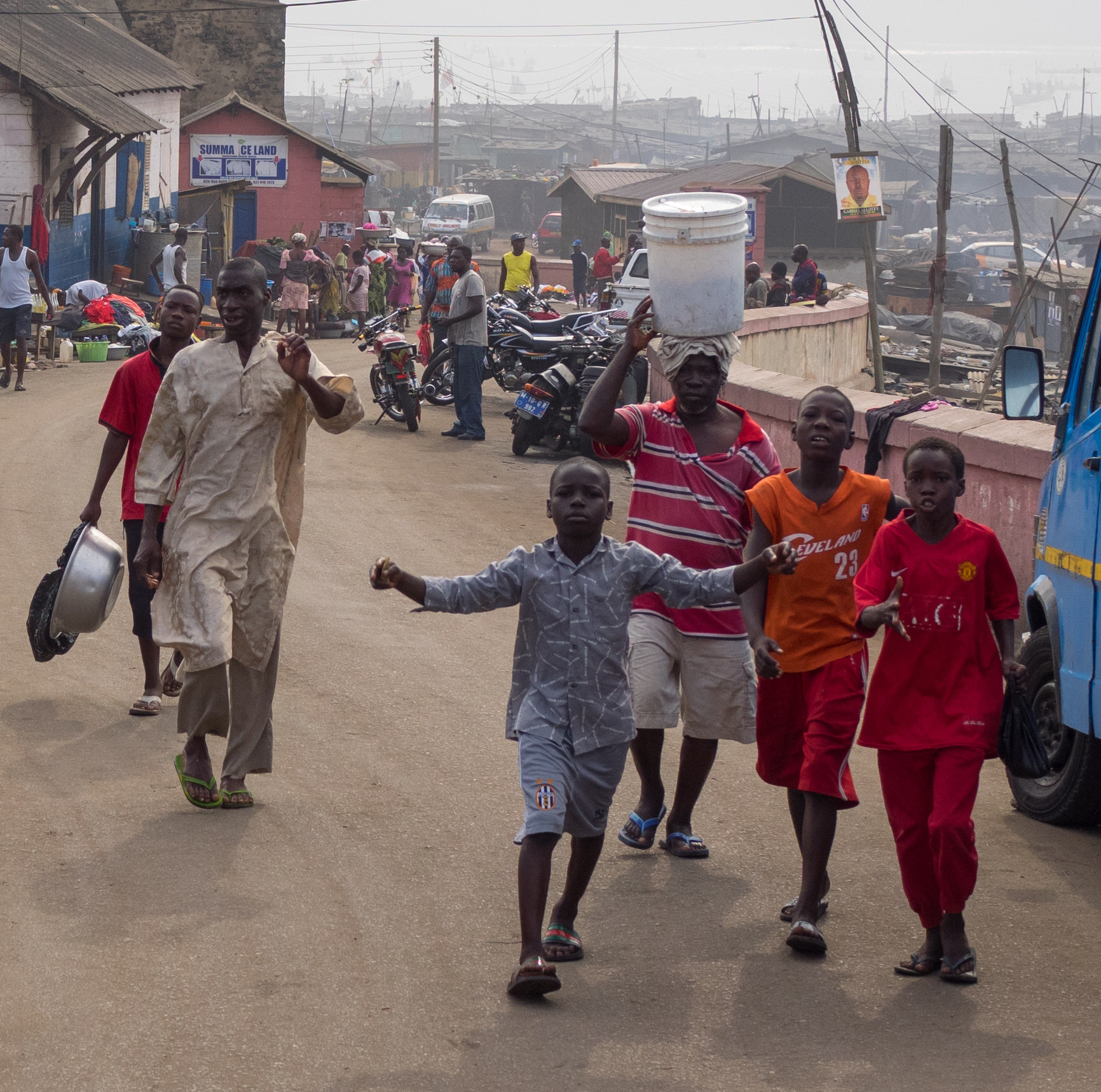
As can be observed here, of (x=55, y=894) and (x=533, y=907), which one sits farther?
(x=55, y=894)

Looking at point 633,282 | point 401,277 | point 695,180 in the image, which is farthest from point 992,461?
point 695,180

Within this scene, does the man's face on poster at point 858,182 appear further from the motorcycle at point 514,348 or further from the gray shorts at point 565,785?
the gray shorts at point 565,785

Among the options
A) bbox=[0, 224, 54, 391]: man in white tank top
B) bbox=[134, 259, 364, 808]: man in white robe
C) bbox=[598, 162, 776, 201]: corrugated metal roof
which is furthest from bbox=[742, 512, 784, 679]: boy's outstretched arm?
bbox=[598, 162, 776, 201]: corrugated metal roof

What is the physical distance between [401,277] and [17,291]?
11.9m

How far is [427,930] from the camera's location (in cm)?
429

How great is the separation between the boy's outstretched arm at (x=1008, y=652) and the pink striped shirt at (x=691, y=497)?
2.87ft

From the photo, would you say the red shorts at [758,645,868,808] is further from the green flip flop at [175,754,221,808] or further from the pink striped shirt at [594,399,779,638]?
the green flip flop at [175,754,221,808]

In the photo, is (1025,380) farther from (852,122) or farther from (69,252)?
(69,252)

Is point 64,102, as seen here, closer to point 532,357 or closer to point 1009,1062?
point 532,357

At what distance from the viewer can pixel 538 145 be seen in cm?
11688

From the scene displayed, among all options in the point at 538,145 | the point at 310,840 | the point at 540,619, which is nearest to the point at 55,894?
the point at 310,840

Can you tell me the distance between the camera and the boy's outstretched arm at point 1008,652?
4.00 meters

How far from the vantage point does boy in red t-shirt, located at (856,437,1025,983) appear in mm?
4086

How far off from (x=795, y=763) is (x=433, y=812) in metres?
1.44
